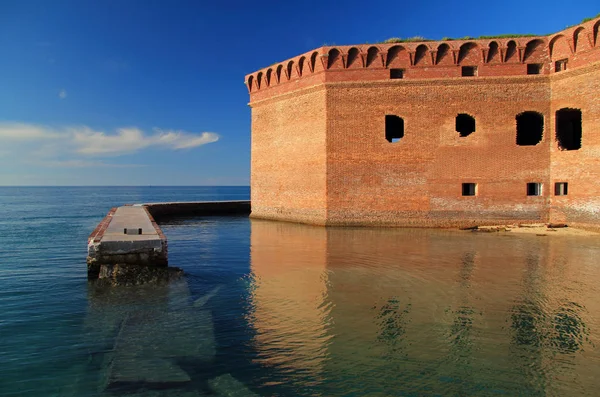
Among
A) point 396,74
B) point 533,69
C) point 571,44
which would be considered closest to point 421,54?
point 396,74

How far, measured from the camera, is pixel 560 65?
16781 millimetres

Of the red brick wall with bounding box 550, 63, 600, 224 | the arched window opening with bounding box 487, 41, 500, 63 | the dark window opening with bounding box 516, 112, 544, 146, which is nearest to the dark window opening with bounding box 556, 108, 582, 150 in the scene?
the dark window opening with bounding box 516, 112, 544, 146

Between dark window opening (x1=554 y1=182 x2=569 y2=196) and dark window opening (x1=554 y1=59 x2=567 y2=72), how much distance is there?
4.34m

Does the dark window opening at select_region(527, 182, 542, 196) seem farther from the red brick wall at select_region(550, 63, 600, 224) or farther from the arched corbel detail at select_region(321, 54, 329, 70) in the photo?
the arched corbel detail at select_region(321, 54, 329, 70)

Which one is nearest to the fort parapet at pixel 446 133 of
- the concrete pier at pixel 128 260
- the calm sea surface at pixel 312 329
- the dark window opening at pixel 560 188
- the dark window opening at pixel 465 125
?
the dark window opening at pixel 560 188

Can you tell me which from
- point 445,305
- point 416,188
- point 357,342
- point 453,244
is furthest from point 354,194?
point 357,342

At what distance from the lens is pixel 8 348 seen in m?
5.14

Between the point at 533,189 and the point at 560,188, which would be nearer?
the point at 560,188

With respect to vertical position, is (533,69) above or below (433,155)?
above

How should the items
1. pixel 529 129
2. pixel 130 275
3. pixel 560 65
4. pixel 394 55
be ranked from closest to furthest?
1. pixel 130 275
2. pixel 560 65
3. pixel 394 55
4. pixel 529 129

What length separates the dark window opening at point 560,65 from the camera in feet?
54.6

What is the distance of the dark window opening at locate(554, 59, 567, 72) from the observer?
1664cm

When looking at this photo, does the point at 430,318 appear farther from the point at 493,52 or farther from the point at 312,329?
the point at 493,52

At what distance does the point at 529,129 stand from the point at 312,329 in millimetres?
17818
